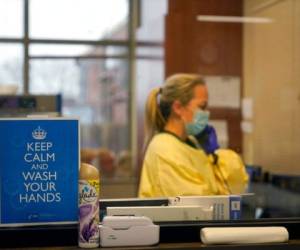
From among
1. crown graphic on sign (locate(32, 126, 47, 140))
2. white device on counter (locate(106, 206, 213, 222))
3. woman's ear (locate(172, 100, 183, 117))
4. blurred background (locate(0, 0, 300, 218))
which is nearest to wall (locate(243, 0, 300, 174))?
blurred background (locate(0, 0, 300, 218))

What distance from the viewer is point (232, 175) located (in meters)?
1.80

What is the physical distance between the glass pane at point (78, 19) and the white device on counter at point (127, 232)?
2.79m

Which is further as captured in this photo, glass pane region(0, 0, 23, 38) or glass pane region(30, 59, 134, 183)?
glass pane region(30, 59, 134, 183)

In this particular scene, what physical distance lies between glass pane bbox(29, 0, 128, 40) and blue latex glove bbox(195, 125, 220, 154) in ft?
6.11

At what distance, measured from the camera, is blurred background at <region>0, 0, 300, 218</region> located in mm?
2420

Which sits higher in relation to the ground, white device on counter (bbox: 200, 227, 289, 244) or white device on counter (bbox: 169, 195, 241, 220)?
white device on counter (bbox: 169, 195, 241, 220)

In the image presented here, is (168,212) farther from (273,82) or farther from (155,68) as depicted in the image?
(273,82)

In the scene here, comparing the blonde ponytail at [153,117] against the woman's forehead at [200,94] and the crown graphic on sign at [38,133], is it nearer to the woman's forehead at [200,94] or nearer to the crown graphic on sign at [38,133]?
the woman's forehead at [200,94]

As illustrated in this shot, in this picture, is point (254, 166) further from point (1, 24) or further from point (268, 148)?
point (1, 24)

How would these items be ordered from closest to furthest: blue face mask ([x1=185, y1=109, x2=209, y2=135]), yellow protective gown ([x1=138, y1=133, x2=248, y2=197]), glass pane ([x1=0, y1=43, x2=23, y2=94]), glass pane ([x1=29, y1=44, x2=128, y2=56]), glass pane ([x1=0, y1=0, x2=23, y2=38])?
yellow protective gown ([x1=138, y1=133, x2=248, y2=197]) → blue face mask ([x1=185, y1=109, x2=209, y2=135]) → glass pane ([x1=0, y1=0, x2=23, y2=38]) → glass pane ([x1=0, y1=43, x2=23, y2=94]) → glass pane ([x1=29, y1=44, x2=128, y2=56])

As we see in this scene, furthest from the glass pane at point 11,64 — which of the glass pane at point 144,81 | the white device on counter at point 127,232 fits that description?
the white device on counter at point 127,232

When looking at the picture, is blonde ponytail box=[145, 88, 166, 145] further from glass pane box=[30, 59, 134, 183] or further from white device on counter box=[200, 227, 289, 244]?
glass pane box=[30, 59, 134, 183]

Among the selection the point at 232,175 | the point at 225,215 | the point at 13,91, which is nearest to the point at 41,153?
the point at 225,215

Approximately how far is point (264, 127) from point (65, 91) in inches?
67.0
